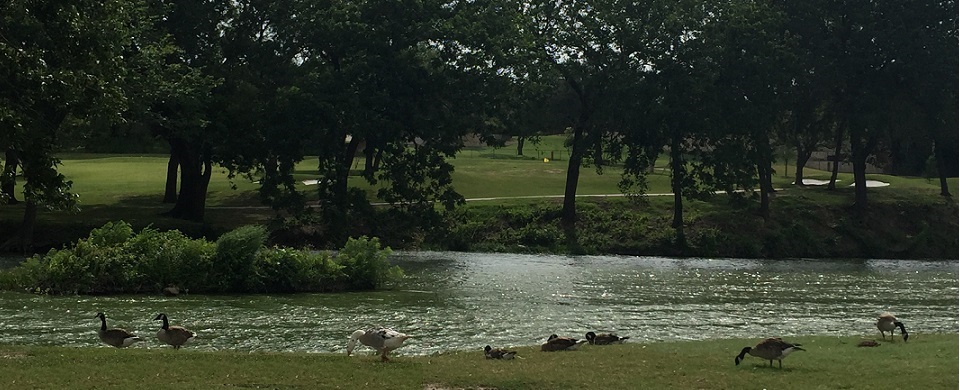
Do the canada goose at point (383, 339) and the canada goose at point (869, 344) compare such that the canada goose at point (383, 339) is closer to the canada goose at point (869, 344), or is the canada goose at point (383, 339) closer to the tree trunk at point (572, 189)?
the canada goose at point (869, 344)

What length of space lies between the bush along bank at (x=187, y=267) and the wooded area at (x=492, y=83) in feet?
48.6

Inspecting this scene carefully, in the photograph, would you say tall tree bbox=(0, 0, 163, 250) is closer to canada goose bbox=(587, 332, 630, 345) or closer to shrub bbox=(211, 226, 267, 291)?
shrub bbox=(211, 226, 267, 291)

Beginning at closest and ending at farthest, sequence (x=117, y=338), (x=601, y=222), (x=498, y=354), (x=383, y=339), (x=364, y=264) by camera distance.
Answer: (x=383, y=339) < (x=498, y=354) < (x=117, y=338) < (x=364, y=264) < (x=601, y=222)

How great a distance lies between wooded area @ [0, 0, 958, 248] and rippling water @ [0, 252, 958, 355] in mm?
15671

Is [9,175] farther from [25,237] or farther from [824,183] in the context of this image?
[824,183]

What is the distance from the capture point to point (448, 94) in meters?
72.9

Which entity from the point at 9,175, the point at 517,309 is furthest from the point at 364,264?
the point at 9,175

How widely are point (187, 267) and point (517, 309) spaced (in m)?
11.8

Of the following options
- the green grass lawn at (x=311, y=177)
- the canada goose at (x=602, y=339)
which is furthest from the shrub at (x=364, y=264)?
the green grass lawn at (x=311, y=177)

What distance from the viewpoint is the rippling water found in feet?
105

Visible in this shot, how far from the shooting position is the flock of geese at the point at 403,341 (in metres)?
24.3

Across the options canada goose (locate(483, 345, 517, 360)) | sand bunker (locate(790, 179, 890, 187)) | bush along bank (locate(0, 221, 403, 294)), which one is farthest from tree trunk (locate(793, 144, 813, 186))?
canada goose (locate(483, 345, 517, 360))

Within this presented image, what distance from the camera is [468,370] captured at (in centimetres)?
2388

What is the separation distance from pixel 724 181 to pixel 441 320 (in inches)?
1803
